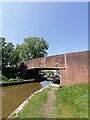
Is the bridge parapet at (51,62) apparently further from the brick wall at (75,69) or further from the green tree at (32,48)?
the green tree at (32,48)

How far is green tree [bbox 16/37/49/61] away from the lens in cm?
4719

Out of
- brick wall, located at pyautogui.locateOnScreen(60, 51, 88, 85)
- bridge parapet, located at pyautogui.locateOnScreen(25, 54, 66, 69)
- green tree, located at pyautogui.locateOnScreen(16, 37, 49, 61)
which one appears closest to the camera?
brick wall, located at pyautogui.locateOnScreen(60, 51, 88, 85)

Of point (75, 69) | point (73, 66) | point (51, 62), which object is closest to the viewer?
point (75, 69)

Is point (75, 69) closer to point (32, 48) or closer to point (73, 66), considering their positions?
point (73, 66)

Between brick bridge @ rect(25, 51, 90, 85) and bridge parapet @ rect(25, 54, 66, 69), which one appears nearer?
brick bridge @ rect(25, 51, 90, 85)

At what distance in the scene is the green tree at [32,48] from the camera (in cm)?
4719

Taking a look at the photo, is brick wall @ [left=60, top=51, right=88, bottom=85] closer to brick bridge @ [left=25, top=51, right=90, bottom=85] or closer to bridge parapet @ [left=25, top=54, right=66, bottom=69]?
brick bridge @ [left=25, top=51, right=90, bottom=85]

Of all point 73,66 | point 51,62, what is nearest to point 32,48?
point 51,62

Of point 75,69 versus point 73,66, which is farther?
point 73,66

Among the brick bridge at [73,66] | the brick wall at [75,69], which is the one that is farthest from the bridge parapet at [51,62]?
the brick wall at [75,69]

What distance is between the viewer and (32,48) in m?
48.2

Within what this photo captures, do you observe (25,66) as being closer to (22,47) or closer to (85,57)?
(22,47)

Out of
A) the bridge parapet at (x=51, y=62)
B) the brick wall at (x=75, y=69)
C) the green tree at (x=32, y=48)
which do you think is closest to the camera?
the brick wall at (x=75, y=69)

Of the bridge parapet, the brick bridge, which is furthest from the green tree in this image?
the brick bridge
